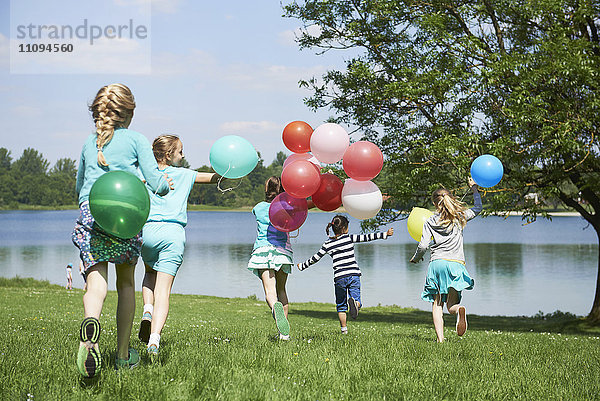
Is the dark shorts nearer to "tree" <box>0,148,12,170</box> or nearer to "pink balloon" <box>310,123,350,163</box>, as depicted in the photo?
"pink balloon" <box>310,123,350,163</box>

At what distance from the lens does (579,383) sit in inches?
175

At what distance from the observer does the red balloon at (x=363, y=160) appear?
21.2ft

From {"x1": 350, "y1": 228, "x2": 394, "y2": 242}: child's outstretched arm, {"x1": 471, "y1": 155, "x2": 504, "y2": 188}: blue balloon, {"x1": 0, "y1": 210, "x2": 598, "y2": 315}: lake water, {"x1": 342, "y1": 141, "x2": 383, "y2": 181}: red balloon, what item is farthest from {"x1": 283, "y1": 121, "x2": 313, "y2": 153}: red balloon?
{"x1": 0, "y1": 210, "x2": 598, "y2": 315}: lake water

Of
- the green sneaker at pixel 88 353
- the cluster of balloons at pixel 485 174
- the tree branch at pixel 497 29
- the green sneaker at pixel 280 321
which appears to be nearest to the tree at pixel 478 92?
the tree branch at pixel 497 29

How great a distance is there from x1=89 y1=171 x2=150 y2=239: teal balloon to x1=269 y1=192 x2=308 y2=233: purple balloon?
8.18ft

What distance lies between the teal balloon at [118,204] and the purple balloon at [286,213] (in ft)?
8.18

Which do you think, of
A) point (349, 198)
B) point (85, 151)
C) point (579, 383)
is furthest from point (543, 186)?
point (85, 151)

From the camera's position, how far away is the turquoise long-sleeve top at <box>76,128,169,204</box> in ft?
13.0

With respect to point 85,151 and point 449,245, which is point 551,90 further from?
point 85,151

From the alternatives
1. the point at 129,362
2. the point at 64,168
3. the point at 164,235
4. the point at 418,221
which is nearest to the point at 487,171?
the point at 418,221

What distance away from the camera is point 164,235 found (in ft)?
15.6

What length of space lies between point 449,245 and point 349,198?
129 cm

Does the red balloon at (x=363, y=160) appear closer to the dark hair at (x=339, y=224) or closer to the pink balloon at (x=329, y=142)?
the pink balloon at (x=329, y=142)

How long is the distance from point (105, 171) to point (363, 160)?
10.8 ft
